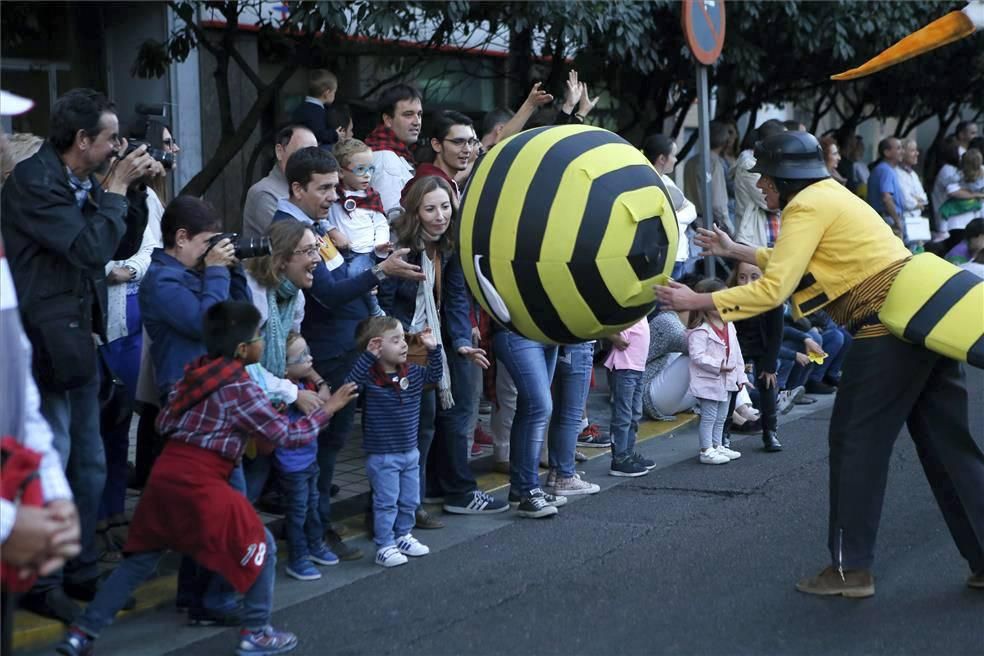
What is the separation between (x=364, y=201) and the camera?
23.6 ft

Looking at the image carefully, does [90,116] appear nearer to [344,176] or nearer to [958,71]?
[344,176]

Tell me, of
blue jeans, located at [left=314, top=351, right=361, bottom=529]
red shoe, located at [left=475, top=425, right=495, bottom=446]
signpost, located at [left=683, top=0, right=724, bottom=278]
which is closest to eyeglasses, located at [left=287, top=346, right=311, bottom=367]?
blue jeans, located at [left=314, top=351, right=361, bottom=529]

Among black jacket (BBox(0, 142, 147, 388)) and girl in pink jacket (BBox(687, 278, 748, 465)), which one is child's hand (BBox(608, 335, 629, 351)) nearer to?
girl in pink jacket (BBox(687, 278, 748, 465))

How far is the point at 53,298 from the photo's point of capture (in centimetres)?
507

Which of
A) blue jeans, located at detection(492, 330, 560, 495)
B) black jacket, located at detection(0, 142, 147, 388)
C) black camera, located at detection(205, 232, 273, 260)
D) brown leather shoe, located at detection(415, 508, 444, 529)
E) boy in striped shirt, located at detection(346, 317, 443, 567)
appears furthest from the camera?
blue jeans, located at detection(492, 330, 560, 495)

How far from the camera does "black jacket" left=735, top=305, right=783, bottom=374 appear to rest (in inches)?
344

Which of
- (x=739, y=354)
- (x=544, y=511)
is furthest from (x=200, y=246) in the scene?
(x=739, y=354)

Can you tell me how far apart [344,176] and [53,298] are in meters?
2.28

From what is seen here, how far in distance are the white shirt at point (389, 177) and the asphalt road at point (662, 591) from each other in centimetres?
196

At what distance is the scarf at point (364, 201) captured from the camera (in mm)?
7008

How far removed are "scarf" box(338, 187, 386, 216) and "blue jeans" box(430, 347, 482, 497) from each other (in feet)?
2.97

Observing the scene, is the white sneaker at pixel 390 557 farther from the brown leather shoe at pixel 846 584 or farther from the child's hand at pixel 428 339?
the brown leather shoe at pixel 846 584

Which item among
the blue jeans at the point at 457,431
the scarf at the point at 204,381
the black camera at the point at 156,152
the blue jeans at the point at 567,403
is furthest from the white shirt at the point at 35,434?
the blue jeans at the point at 567,403

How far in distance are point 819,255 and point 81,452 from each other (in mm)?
3060
